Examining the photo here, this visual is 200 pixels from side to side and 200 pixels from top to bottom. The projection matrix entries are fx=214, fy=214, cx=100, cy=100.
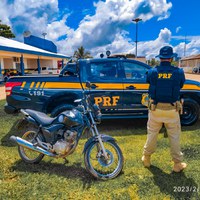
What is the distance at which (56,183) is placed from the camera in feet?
10.3

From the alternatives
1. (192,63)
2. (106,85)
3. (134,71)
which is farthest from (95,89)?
(192,63)

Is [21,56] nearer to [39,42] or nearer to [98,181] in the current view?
[98,181]

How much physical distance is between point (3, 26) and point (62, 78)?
39268 millimetres

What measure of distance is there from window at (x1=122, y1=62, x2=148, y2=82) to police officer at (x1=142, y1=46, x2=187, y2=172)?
2.05 meters

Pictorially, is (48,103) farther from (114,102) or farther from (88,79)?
(114,102)

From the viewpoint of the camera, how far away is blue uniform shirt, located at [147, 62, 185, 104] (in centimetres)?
304

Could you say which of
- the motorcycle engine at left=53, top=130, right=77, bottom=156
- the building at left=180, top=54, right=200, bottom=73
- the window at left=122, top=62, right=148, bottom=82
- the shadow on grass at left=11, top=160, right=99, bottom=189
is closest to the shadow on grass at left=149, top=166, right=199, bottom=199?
the shadow on grass at left=11, top=160, right=99, bottom=189

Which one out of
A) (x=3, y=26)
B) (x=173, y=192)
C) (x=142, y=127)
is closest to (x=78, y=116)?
(x=173, y=192)

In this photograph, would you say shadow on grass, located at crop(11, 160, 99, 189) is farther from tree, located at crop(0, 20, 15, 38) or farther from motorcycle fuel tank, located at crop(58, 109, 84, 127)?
tree, located at crop(0, 20, 15, 38)

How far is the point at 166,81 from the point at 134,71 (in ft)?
7.59

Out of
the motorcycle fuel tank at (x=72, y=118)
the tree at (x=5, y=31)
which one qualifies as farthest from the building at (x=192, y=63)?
the motorcycle fuel tank at (x=72, y=118)

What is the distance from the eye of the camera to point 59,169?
3531 mm

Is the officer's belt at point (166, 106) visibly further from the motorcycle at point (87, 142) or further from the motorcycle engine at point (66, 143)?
the motorcycle engine at point (66, 143)

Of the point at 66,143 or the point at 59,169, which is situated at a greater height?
the point at 66,143
